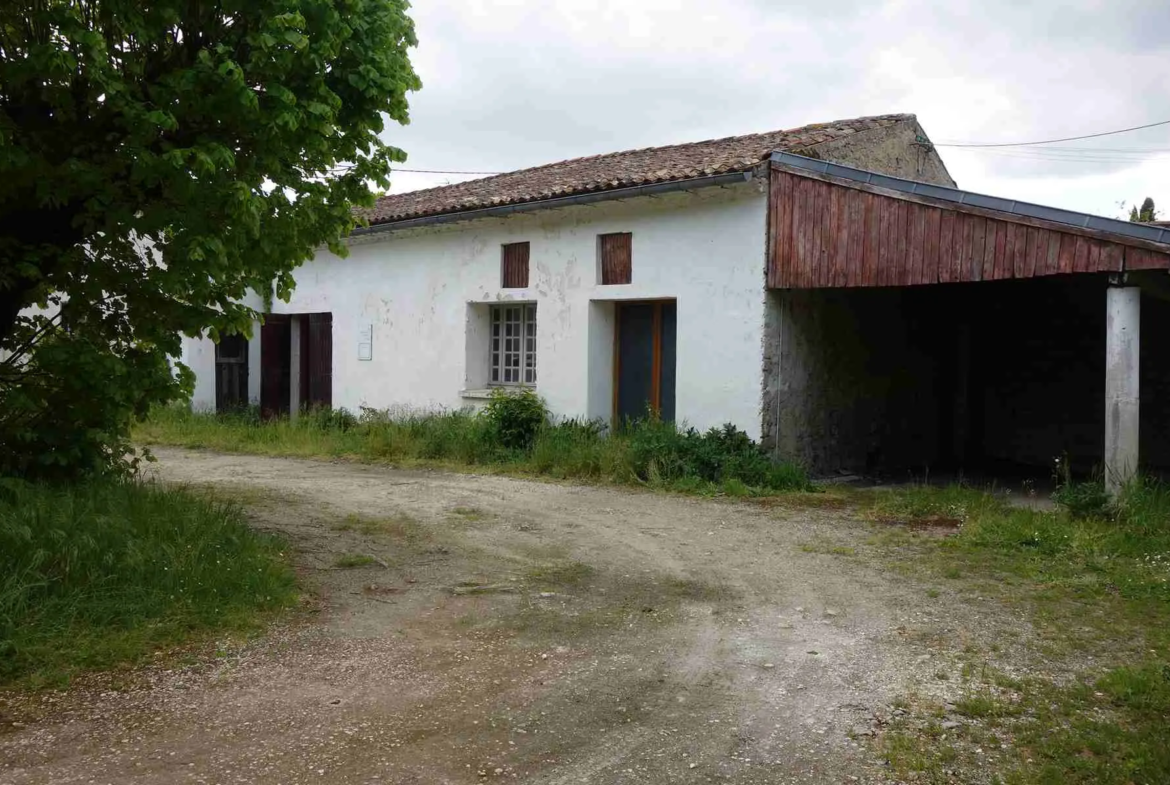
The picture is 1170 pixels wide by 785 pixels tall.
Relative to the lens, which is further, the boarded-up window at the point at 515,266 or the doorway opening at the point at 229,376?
the doorway opening at the point at 229,376

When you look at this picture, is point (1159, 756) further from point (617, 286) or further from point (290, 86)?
point (617, 286)

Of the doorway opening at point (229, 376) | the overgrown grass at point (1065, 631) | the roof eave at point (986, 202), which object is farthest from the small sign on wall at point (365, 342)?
the overgrown grass at point (1065, 631)

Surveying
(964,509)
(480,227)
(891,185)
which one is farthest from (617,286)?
(964,509)

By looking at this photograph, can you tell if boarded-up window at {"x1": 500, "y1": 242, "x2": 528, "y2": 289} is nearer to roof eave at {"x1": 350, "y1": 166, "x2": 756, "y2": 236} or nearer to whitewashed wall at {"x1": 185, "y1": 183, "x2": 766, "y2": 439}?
whitewashed wall at {"x1": 185, "y1": 183, "x2": 766, "y2": 439}

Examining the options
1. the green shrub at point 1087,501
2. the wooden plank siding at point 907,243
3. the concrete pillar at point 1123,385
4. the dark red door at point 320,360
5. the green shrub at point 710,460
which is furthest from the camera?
the dark red door at point 320,360

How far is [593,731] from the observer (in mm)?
3777

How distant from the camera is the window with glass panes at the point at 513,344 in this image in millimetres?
14086

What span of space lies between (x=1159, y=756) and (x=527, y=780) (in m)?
2.28

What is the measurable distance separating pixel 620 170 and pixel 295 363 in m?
7.34

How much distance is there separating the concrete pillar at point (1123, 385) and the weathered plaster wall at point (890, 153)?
4348 millimetres

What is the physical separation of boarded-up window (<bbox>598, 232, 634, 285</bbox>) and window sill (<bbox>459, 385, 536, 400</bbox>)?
80.8 inches

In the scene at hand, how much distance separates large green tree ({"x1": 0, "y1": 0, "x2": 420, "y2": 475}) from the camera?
217 inches

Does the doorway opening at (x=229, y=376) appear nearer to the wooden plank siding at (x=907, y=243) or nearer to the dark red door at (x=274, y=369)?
the dark red door at (x=274, y=369)

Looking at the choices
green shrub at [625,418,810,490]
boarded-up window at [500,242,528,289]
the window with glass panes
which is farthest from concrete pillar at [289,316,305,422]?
green shrub at [625,418,810,490]
